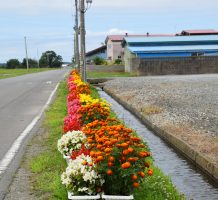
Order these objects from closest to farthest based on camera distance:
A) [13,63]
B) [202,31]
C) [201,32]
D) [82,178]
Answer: [82,178], [201,32], [202,31], [13,63]

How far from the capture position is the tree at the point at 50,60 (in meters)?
150

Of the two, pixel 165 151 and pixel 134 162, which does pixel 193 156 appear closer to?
pixel 165 151

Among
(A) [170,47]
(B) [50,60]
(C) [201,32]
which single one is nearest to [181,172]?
(A) [170,47]

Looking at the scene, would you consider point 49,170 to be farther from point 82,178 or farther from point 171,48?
point 171,48

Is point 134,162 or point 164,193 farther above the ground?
point 134,162

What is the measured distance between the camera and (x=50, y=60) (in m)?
152

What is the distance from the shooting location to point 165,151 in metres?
10.1

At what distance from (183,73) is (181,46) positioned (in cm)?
846

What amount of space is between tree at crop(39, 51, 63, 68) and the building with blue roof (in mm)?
93180

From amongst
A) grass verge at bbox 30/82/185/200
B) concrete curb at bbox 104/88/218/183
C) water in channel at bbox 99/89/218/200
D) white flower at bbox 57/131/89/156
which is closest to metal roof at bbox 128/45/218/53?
concrete curb at bbox 104/88/218/183

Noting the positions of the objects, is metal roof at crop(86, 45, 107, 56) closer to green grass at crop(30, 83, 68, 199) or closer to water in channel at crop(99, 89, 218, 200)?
water in channel at crop(99, 89, 218, 200)

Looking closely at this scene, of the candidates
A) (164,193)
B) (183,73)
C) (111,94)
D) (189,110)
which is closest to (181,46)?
(183,73)

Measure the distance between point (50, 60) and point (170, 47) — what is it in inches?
3981

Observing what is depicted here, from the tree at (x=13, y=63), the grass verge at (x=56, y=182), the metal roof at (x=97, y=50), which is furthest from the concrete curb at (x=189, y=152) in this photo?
the tree at (x=13, y=63)
